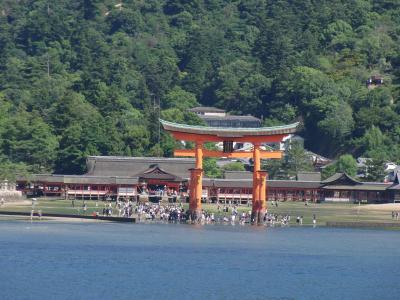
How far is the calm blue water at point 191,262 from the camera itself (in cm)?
5138

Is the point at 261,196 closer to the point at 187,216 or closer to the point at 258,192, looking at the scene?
the point at 258,192

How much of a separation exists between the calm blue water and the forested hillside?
→ 88.7ft

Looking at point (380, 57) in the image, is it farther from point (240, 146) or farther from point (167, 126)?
point (167, 126)

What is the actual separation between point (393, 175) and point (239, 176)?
12227 mm

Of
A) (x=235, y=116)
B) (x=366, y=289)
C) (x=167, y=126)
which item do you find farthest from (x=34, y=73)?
(x=366, y=289)

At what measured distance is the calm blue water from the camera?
5138cm

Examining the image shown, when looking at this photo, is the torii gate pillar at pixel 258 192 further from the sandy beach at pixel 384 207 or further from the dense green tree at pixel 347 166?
the dense green tree at pixel 347 166

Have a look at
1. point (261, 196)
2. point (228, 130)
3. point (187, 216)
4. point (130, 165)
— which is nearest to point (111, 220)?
point (187, 216)

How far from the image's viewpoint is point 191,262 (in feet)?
194

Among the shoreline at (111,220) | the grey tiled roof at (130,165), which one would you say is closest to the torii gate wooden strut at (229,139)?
the shoreline at (111,220)

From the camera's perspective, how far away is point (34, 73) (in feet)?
470

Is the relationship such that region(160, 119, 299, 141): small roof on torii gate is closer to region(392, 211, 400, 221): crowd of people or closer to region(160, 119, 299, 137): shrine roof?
region(160, 119, 299, 137): shrine roof

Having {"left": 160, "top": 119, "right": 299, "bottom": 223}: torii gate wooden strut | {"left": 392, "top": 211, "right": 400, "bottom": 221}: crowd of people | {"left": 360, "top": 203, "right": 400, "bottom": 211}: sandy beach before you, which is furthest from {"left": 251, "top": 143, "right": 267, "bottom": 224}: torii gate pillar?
{"left": 360, "top": 203, "right": 400, "bottom": 211}: sandy beach

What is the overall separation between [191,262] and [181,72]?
9541 centimetres
